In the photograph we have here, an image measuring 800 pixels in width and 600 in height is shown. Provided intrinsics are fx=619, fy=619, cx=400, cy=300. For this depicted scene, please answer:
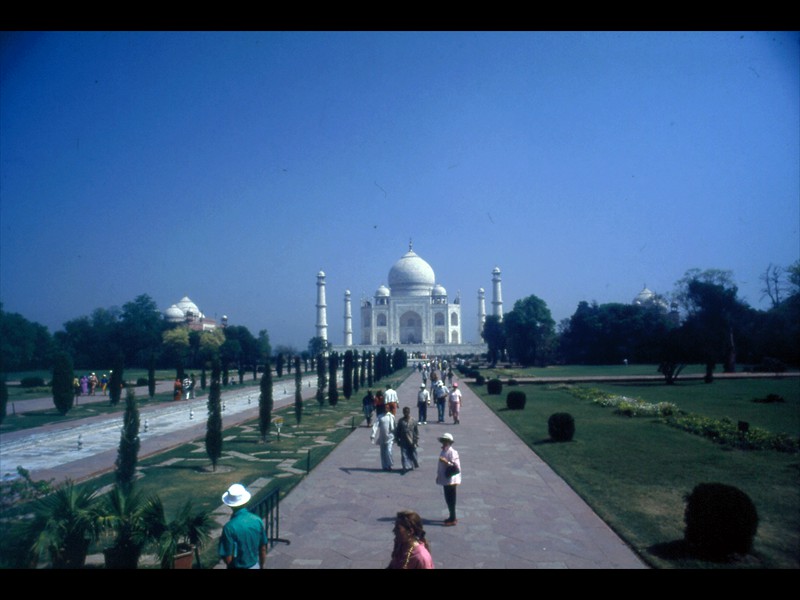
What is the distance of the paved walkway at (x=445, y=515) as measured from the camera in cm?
500

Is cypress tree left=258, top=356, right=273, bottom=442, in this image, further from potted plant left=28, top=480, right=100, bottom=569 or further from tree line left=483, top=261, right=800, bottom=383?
tree line left=483, top=261, right=800, bottom=383

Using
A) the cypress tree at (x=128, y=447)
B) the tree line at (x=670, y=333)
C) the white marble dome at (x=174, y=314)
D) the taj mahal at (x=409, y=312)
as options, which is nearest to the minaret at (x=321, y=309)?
the taj mahal at (x=409, y=312)

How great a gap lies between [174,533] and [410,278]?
224 feet

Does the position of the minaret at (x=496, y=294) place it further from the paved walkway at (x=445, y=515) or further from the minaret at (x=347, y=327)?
the paved walkway at (x=445, y=515)

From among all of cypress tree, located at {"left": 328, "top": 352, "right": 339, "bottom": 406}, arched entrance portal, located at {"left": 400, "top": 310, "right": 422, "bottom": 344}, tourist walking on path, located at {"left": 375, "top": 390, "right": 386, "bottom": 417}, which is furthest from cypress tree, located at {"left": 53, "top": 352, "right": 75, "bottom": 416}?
arched entrance portal, located at {"left": 400, "top": 310, "right": 422, "bottom": 344}

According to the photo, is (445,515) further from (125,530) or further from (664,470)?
(664,470)

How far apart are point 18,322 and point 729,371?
36271 mm

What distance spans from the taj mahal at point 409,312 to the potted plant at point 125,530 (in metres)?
64.5

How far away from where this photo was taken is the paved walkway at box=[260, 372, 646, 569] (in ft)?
16.3

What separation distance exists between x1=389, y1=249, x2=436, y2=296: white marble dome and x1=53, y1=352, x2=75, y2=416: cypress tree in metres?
56.8

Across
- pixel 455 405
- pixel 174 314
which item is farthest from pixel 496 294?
pixel 455 405

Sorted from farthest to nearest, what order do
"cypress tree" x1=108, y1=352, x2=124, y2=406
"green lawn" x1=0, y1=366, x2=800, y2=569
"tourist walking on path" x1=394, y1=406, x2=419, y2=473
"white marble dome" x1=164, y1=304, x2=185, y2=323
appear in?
"white marble dome" x1=164, y1=304, x2=185, y2=323 < "cypress tree" x1=108, y1=352, x2=124, y2=406 < "tourist walking on path" x1=394, y1=406, x2=419, y2=473 < "green lawn" x1=0, y1=366, x2=800, y2=569

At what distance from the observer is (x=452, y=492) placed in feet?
19.4

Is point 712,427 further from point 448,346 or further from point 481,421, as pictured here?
point 448,346
